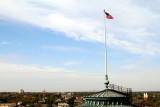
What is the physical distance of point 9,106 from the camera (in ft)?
324

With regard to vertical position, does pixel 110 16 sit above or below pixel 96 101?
above

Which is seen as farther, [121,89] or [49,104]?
[49,104]

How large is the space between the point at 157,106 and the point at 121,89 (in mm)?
73305

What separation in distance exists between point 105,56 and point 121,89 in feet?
9.30

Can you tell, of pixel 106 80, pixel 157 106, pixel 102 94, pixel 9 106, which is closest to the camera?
pixel 102 94

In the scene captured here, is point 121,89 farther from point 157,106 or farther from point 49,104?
point 49,104

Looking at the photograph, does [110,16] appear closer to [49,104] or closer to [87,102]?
[87,102]

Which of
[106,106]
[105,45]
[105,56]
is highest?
[105,45]

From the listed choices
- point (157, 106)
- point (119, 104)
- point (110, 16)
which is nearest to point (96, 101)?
point (119, 104)

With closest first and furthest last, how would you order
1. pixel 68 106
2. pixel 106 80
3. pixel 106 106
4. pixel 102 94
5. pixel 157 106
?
pixel 106 106
pixel 102 94
pixel 106 80
pixel 157 106
pixel 68 106

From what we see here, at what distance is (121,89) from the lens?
13508 millimetres

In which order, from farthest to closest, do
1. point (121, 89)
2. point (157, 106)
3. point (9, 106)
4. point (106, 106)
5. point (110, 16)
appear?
1. point (9, 106)
2. point (157, 106)
3. point (110, 16)
4. point (121, 89)
5. point (106, 106)

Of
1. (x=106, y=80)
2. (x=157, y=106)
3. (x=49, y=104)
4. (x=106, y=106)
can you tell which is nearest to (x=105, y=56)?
(x=106, y=80)

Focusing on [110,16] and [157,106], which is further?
[157,106]
